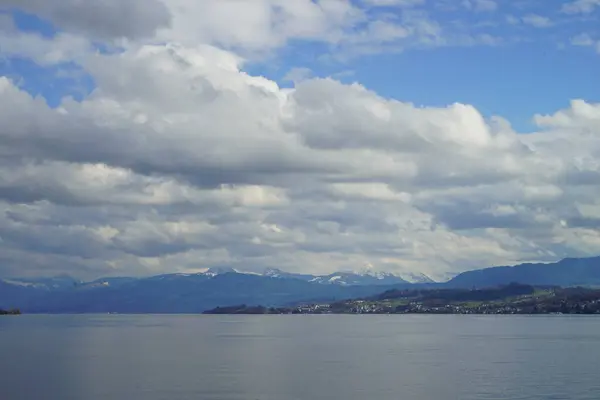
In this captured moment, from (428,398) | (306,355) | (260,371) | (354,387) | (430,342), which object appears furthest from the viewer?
(430,342)

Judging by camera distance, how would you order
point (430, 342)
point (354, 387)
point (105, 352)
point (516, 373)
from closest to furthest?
point (354, 387), point (516, 373), point (105, 352), point (430, 342)

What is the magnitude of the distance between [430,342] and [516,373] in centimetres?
8555

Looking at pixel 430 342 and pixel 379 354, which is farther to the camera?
pixel 430 342

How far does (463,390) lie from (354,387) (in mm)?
13049

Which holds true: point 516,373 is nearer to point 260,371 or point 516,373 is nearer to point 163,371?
point 260,371

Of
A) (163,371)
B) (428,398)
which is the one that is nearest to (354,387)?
(428,398)

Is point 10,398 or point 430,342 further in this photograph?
point 430,342

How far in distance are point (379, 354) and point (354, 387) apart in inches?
2228

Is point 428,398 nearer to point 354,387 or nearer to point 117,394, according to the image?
point 354,387

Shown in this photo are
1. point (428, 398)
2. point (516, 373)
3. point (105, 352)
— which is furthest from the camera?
point (105, 352)

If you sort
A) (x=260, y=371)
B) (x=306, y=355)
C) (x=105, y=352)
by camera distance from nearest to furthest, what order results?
(x=260, y=371) < (x=306, y=355) < (x=105, y=352)

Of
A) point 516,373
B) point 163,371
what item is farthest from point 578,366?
point 163,371

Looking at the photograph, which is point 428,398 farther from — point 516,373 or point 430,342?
point 430,342

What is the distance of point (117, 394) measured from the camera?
88.9 meters
